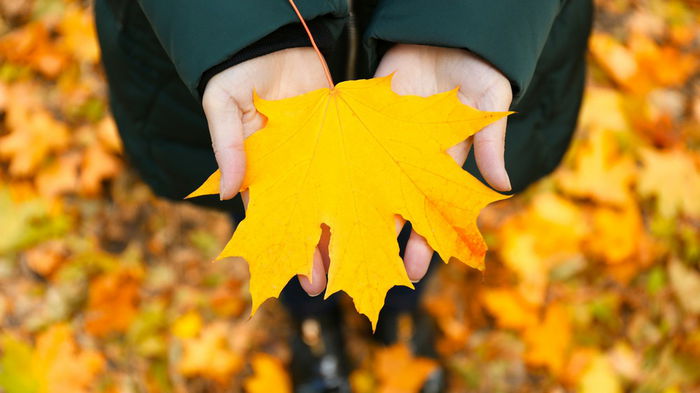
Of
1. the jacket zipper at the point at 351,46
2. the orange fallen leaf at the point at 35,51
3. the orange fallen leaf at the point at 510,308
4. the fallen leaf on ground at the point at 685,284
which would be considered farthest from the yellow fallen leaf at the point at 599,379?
the orange fallen leaf at the point at 35,51

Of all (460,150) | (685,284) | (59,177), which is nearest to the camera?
(460,150)

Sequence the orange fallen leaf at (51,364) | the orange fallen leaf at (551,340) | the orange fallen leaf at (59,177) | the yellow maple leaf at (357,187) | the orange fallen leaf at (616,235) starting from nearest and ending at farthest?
the yellow maple leaf at (357,187) < the orange fallen leaf at (51,364) < the orange fallen leaf at (551,340) < the orange fallen leaf at (616,235) < the orange fallen leaf at (59,177)

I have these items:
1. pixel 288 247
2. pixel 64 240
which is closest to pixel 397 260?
pixel 288 247

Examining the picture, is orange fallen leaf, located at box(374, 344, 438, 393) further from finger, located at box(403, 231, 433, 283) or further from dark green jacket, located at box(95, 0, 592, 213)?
finger, located at box(403, 231, 433, 283)

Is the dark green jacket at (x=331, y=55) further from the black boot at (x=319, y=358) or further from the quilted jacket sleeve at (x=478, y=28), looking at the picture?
the black boot at (x=319, y=358)

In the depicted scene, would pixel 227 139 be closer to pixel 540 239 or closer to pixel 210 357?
pixel 210 357

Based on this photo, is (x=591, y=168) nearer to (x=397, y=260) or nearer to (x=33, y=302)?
(x=397, y=260)

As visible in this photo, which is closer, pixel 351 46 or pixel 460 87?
pixel 460 87

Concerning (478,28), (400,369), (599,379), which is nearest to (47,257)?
(400,369)

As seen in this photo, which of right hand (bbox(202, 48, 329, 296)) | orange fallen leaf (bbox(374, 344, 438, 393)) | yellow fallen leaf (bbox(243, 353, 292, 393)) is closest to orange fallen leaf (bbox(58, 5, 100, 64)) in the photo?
yellow fallen leaf (bbox(243, 353, 292, 393))
